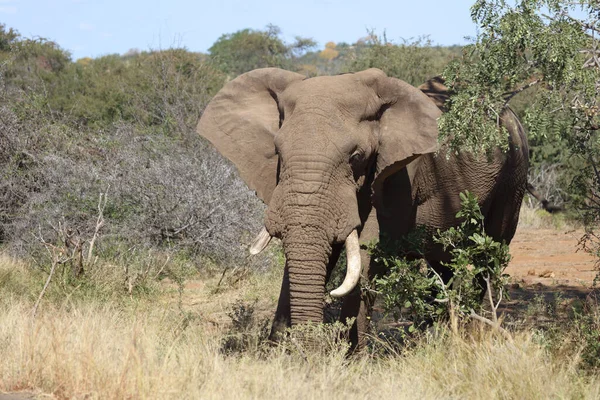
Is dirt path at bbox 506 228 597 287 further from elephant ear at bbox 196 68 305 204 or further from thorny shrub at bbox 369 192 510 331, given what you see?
elephant ear at bbox 196 68 305 204

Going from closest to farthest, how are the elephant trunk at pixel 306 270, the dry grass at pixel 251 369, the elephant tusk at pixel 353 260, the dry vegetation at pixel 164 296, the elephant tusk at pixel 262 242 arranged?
the dry grass at pixel 251 369
the dry vegetation at pixel 164 296
the elephant trunk at pixel 306 270
the elephant tusk at pixel 353 260
the elephant tusk at pixel 262 242

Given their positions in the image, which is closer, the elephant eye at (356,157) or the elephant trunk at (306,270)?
the elephant trunk at (306,270)

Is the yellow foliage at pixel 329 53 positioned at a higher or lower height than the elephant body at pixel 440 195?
higher

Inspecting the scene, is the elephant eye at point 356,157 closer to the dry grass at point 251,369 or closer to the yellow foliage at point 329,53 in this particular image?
the dry grass at point 251,369

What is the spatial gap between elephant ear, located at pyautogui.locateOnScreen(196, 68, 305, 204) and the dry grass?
140 centimetres

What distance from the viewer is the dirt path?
11.8 m

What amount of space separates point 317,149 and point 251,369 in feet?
5.18

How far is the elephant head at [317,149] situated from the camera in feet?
20.0

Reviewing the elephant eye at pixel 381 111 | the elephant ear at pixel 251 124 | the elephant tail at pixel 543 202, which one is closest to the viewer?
A: the elephant eye at pixel 381 111

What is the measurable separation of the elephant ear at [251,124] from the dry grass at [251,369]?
55.0 inches

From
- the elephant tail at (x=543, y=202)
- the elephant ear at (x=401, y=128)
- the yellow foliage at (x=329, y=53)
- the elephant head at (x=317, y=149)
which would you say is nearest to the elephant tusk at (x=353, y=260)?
the elephant head at (x=317, y=149)

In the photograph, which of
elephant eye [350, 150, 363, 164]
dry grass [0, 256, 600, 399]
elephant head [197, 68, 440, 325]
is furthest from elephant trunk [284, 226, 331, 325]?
elephant eye [350, 150, 363, 164]

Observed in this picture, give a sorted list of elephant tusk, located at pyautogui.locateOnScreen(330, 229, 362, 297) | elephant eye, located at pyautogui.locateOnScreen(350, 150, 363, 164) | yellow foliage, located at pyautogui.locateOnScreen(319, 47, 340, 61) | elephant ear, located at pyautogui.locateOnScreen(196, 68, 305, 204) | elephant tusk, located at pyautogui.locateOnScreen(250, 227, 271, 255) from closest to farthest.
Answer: elephant tusk, located at pyautogui.locateOnScreen(330, 229, 362, 297) < elephant eye, located at pyautogui.locateOnScreen(350, 150, 363, 164) < elephant tusk, located at pyautogui.locateOnScreen(250, 227, 271, 255) < elephant ear, located at pyautogui.locateOnScreen(196, 68, 305, 204) < yellow foliage, located at pyautogui.locateOnScreen(319, 47, 340, 61)

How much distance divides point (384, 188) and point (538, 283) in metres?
4.69
